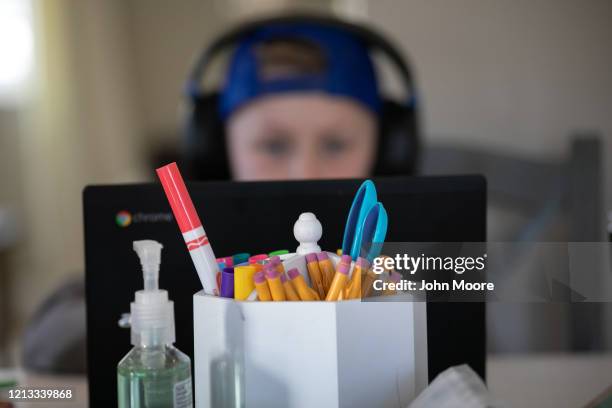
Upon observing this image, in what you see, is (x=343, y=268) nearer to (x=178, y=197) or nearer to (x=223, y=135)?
(x=178, y=197)

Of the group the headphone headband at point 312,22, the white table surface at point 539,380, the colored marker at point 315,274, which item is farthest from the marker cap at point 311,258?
the headphone headband at point 312,22

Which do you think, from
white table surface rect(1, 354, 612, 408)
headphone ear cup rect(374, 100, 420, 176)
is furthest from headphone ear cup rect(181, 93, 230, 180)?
white table surface rect(1, 354, 612, 408)

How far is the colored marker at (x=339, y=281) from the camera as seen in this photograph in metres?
0.38

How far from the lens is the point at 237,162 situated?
1.28 m

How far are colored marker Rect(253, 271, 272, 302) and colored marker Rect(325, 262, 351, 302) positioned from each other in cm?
4

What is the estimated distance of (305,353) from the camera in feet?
1.24

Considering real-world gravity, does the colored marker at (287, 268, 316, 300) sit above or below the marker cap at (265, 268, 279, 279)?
below

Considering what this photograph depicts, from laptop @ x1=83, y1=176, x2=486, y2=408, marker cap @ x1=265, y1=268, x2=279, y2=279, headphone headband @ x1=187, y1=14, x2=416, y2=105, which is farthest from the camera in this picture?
headphone headband @ x1=187, y1=14, x2=416, y2=105

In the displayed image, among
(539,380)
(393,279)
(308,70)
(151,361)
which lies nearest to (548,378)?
(539,380)

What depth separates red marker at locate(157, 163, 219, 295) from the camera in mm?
408

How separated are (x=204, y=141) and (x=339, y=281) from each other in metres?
0.91

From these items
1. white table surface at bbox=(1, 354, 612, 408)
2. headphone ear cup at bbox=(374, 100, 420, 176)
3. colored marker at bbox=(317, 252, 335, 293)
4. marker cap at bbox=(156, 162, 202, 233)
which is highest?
headphone ear cup at bbox=(374, 100, 420, 176)

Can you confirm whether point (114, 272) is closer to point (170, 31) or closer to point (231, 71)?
point (231, 71)

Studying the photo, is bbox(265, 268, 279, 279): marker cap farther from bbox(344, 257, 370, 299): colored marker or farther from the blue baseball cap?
the blue baseball cap
